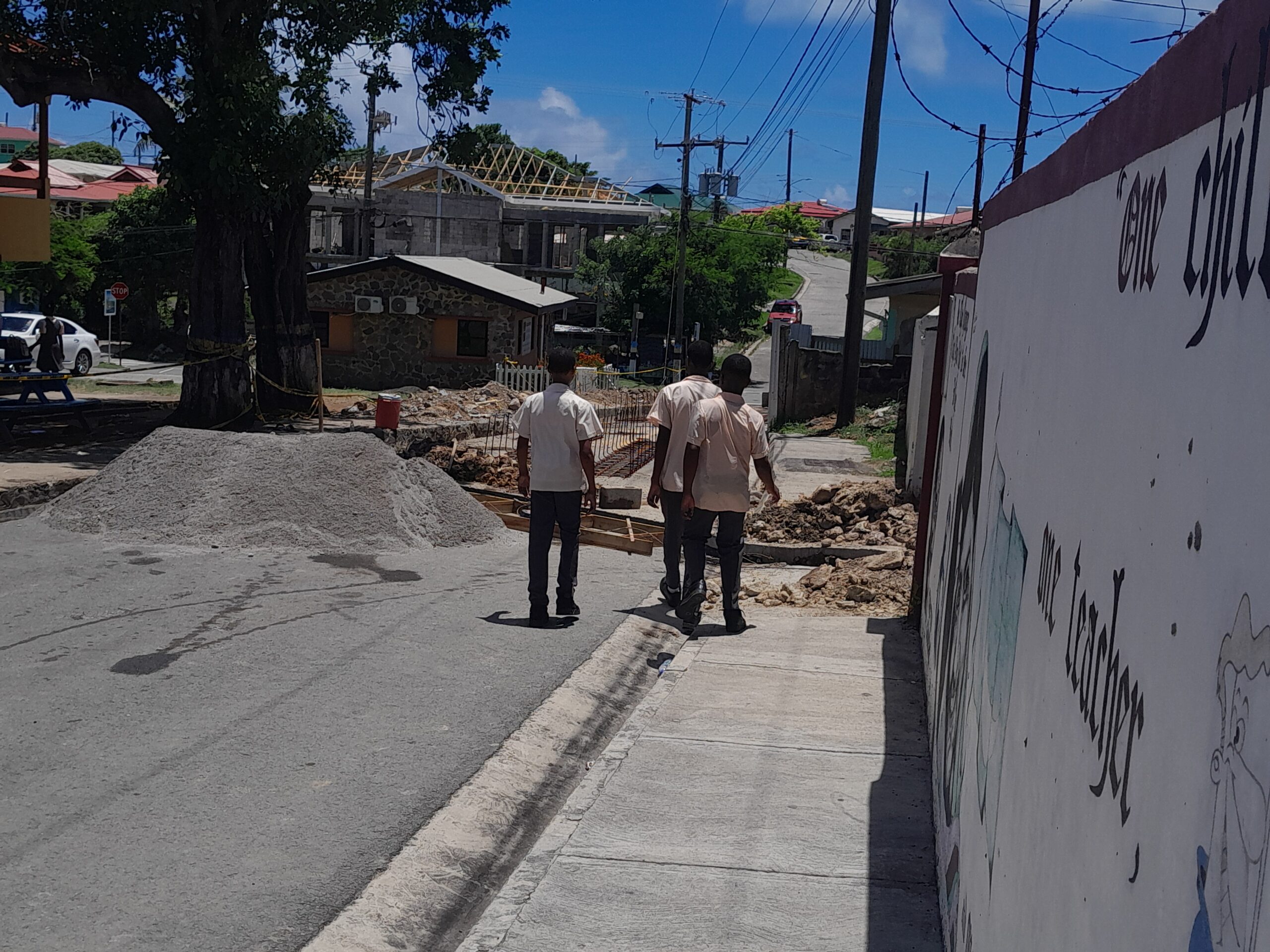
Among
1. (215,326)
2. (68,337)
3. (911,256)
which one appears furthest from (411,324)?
(911,256)

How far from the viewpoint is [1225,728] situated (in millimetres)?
1383

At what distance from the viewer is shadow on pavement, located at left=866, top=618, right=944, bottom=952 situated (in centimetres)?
467

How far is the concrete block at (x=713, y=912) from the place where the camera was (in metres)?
4.51

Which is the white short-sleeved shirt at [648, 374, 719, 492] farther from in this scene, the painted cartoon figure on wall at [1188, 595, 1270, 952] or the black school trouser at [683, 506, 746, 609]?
the painted cartoon figure on wall at [1188, 595, 1270, 952]

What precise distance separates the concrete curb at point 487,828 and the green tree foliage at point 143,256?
154 ft

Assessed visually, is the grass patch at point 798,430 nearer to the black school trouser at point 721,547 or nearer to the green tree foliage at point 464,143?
the green tree foliage at point 464,143

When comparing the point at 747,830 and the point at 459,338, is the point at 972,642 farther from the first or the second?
the point at 459,338

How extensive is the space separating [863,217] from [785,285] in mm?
59518

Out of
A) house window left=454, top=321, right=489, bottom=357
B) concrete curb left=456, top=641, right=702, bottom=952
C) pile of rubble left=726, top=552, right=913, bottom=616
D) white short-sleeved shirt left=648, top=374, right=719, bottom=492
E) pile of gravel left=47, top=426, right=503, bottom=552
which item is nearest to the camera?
concrete curb left=456, top=641, right=702, bottom=952

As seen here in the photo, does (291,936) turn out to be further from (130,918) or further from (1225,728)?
(1225,728)

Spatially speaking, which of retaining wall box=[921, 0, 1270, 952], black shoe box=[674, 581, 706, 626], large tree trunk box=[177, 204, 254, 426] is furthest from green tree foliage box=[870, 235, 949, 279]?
retaining wall box=[921, 0, 1270, 952]

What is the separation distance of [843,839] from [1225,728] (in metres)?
4.31

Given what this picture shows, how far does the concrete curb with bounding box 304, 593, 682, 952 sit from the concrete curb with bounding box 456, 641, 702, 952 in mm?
59

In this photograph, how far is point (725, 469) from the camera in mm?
8664
